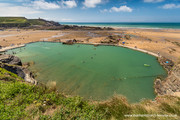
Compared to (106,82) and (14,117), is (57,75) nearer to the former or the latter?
(106,82)

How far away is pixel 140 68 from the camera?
1559 centimetres

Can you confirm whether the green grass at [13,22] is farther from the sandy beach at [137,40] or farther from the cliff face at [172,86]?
the cliff face at [172,86]

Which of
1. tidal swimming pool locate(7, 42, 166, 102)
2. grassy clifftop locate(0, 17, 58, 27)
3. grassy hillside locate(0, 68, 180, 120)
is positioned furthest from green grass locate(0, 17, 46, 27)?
grassy hillside locate(0, 68, 180, 120)

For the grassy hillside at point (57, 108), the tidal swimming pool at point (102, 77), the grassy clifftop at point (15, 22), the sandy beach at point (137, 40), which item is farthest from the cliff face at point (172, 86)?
the grassy clifftop at point (15, 22)

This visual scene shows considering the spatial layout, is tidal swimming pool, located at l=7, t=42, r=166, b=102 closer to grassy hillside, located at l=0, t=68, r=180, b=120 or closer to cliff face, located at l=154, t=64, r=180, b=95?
cliff face, located at l=154, t=64, r=180, b=95

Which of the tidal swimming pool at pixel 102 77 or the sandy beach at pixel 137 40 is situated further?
the sandy beach at pixel 137 40

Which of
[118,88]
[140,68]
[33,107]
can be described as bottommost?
[118,88]

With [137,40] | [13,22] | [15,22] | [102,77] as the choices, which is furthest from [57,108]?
[13,22]

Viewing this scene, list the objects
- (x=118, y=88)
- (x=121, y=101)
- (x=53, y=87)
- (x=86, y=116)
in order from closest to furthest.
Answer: (x=86, y=116) < (x=121, y=101) < (x=53, y=87) < (x=118, y=88)

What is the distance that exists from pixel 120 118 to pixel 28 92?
6728 millimetres

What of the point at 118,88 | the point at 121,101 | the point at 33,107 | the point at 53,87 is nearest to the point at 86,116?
Result: the point at 121,101

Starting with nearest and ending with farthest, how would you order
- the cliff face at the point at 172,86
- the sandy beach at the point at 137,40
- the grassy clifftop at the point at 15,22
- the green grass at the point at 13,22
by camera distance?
the cliff face at the point at 172,86 < the sandy beach at the point at 137,40 < the green grass at the point at 13,22 < the grassy clifftop at the point at 15,22

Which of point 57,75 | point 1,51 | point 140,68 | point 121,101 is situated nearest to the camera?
point 121,101

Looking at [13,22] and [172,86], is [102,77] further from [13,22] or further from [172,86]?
[13,22]
